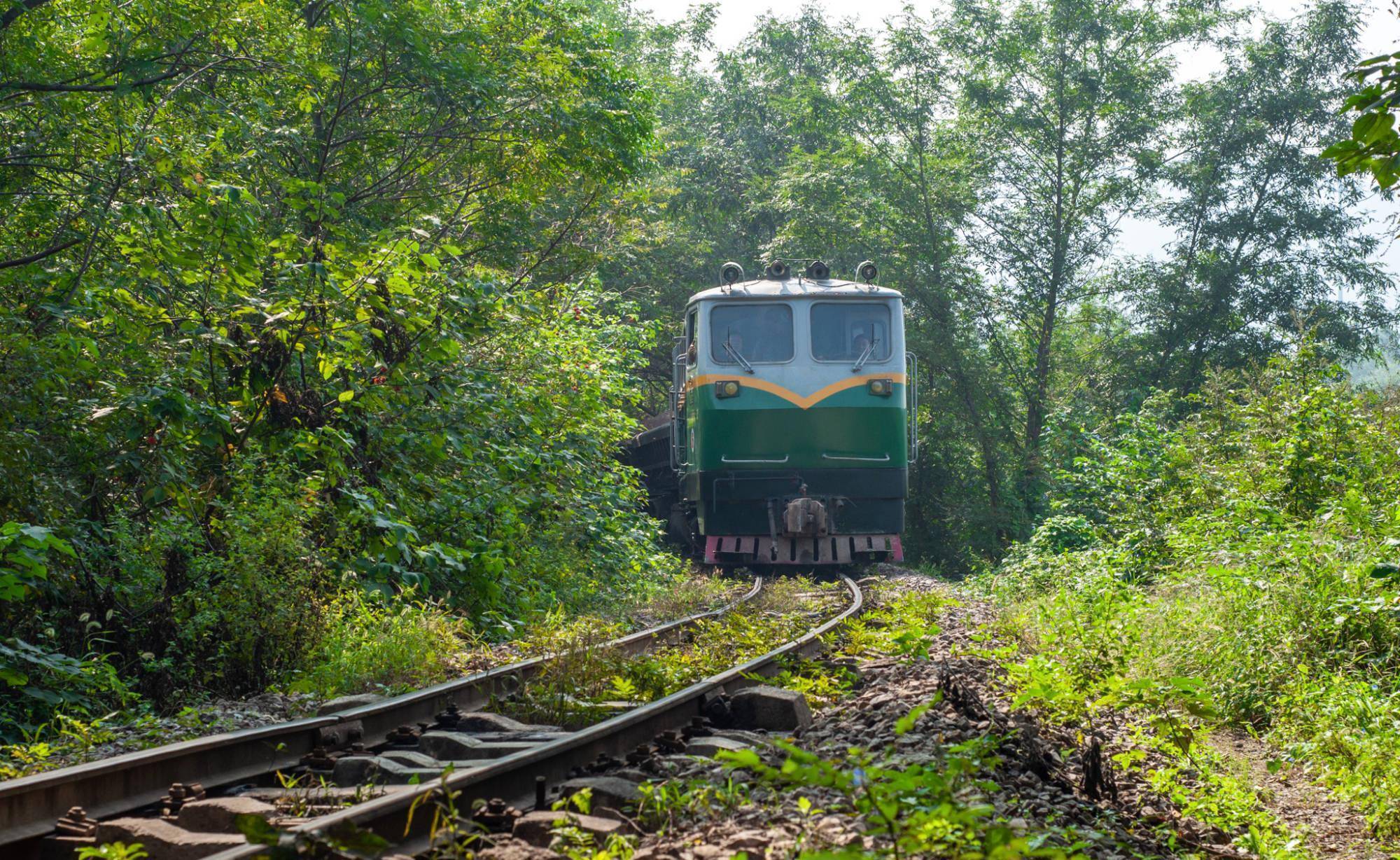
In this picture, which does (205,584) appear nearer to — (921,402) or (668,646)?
(668,646)

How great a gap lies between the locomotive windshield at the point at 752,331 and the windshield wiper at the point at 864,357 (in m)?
0.70

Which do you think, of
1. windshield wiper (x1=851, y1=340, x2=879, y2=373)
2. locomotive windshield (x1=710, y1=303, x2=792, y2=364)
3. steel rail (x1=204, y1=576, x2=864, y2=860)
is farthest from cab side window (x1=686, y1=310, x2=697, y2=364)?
steel rail (x1=204, y1=576, x2=864, y2=860)

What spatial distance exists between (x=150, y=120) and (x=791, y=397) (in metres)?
6.88

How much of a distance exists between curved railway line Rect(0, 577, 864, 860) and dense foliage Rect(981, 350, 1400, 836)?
2.03m

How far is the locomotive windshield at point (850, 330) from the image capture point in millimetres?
12922

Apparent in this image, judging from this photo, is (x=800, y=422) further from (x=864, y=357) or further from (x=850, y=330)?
(x=850, y=330)

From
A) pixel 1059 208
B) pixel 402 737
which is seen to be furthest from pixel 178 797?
pixel 1059 208

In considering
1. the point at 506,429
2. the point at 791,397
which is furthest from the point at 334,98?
the point at 791,397

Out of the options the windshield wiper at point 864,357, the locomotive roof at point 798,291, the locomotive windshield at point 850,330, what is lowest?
the windshield wiper at point 864,357

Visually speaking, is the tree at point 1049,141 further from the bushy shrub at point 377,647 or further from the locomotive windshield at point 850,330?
the bushy shrub at point 377,647

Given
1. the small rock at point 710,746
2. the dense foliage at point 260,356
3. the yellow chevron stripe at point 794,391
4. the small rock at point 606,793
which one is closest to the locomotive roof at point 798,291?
the yellow chevron stripe at point 794,391

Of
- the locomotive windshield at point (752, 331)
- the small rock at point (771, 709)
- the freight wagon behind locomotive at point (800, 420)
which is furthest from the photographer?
the locomotive windshield at point (752, 331)

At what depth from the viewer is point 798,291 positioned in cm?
1302

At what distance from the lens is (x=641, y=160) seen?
16031 millimetres
